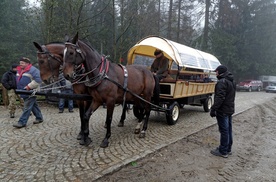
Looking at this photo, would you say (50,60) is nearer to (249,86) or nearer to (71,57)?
(71,57)

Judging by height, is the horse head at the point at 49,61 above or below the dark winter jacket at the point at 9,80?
above

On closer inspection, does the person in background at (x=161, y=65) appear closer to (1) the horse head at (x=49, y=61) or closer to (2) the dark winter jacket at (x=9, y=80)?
(1) the horse head at (x=49, y=61)

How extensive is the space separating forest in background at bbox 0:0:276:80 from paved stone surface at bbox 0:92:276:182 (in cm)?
620

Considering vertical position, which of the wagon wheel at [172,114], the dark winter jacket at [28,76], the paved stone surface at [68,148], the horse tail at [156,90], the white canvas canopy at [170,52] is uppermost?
the white canvas canopy at [170,52]

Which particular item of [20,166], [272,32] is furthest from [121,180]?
[272,32]

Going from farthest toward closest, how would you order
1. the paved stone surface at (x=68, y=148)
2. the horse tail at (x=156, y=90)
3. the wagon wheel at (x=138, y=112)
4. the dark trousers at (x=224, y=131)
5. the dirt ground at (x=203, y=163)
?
the horse tail at (x=156, y=90)
the wagon wheel at (x=138, y=112)
the dark trousers at (x=224, y=131)
the dirt ground at (x=203, y=163)
the paved stone surface at (x=68, y=148)

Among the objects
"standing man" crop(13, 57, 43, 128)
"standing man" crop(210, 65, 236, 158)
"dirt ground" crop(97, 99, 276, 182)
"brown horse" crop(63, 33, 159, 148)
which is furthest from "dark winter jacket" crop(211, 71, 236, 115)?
"standing man" crop(13, 57, 43, 128)

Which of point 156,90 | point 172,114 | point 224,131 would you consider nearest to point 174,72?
point 172,114

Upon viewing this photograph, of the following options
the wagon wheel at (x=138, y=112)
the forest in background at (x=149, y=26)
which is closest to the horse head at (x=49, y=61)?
the wagon wheel at (x=138, y=112)

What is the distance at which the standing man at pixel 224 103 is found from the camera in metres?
4.39

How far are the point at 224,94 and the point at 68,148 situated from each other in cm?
345

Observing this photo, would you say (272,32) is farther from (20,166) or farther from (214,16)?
(20,166)

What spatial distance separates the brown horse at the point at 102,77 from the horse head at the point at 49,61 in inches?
16.6

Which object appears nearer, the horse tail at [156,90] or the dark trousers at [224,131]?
the dark trousers at [224,131]
